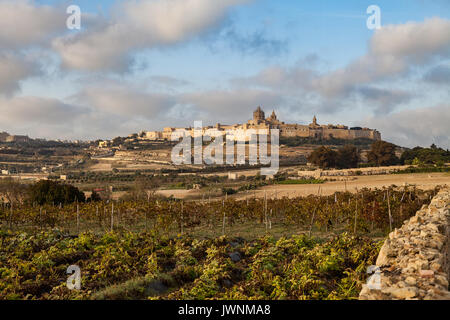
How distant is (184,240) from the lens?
10.1 meters

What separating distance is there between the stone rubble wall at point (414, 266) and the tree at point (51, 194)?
61.7ft

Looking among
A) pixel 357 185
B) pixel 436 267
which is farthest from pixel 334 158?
pixel 436 267

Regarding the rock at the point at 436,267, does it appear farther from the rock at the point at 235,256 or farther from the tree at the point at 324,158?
the tree at the point at 324,158

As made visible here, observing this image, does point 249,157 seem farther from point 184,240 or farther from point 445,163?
point 184,240

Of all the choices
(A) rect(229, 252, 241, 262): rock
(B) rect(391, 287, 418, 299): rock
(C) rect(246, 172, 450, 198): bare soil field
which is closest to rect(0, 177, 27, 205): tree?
(C) rect(246, 172, 450, 198): bare soil field

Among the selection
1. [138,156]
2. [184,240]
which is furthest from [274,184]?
[138,156]

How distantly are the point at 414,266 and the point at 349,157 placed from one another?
44299mm

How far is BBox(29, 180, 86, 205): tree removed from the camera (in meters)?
21.6

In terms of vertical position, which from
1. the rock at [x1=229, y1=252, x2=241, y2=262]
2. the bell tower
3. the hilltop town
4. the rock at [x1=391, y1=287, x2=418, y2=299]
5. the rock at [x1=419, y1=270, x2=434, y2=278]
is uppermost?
the bell tower

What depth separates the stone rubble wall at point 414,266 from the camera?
12.6ft

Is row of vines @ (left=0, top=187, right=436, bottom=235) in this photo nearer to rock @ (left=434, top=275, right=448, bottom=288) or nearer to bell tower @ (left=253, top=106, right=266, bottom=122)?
rock @ (left=434, top=275, right=448, bottom=288)

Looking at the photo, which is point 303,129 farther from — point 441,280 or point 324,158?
point 441,280

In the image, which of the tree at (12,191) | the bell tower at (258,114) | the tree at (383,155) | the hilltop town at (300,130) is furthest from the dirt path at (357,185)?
the bell tower at (258,114)

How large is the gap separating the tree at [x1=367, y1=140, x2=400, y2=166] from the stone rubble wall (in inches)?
1601
